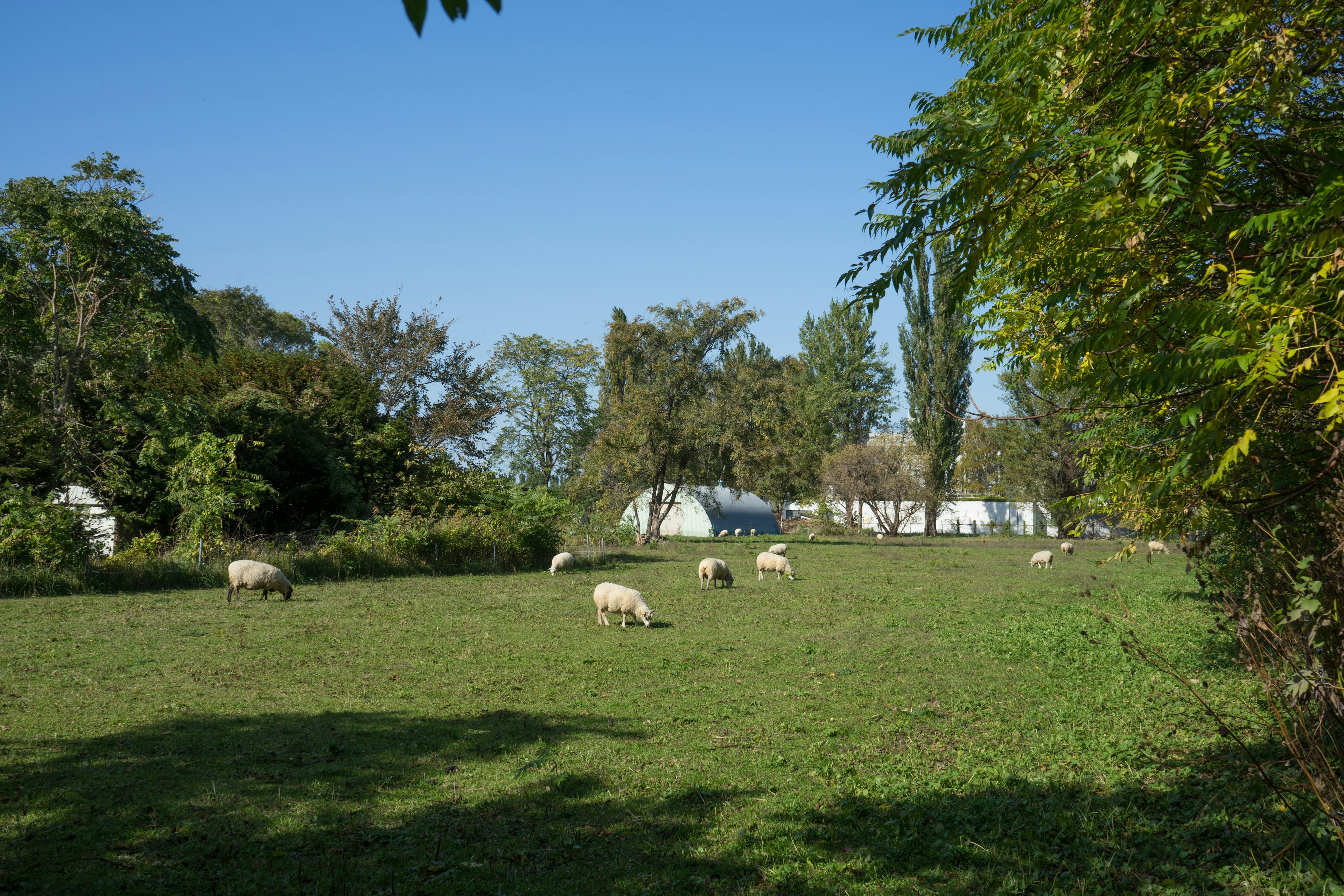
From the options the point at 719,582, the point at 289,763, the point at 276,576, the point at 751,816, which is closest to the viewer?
the point at 751,816

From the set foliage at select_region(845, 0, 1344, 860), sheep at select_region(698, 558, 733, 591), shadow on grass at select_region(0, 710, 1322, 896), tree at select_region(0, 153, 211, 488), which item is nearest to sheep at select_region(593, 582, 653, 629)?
sheep at select_region(698, 558, 733, 591)

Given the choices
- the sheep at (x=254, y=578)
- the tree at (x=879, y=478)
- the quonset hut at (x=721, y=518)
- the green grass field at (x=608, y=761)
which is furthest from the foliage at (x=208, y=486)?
the tree at (x=879, y=478)

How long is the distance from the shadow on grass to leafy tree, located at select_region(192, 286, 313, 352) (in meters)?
52.3

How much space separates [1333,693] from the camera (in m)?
4.70

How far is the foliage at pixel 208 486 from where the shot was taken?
70.7 feet

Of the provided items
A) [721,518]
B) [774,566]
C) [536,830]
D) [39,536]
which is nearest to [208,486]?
[39,536]

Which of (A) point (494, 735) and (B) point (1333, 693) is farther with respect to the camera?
(A) point (494, 735)

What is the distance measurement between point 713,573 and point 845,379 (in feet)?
168

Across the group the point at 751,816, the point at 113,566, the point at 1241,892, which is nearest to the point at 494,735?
the point at 751,816

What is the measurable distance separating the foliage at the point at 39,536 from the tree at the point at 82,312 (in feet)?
14.6

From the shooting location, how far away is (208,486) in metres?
22.2

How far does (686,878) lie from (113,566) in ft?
63.3

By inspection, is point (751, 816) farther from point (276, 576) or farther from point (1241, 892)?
point (276, 576)

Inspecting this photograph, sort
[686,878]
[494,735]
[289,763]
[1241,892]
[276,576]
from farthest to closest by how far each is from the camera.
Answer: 1. [276,576]
2. [494,735]
3. [289,763]
4. [686,878]
5. [1241,892]
